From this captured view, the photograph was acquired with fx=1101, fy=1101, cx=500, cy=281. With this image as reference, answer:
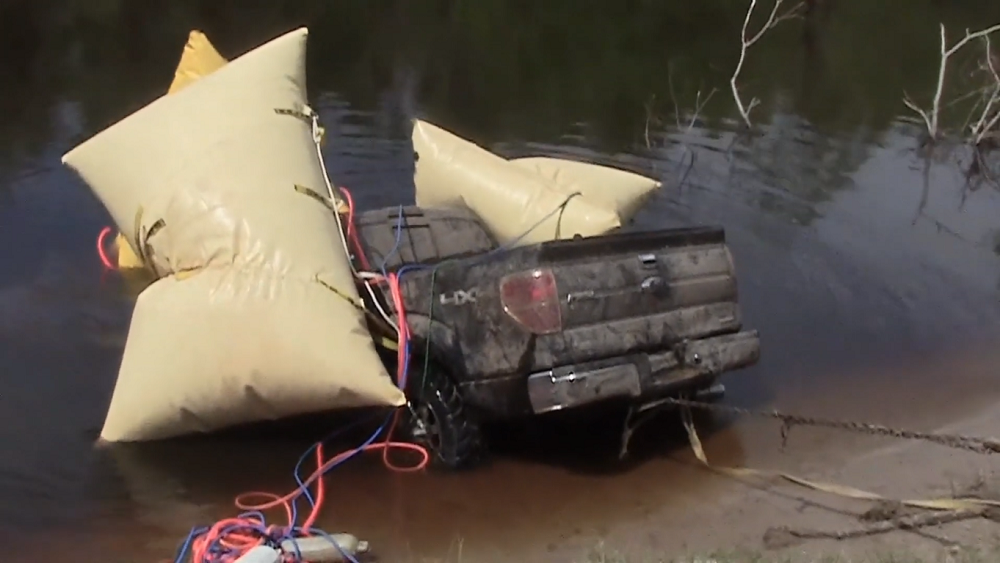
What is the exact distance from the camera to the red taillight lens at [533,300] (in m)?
4.67

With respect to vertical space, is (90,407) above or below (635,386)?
below

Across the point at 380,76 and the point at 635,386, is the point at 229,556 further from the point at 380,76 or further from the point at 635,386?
the point at 380,76

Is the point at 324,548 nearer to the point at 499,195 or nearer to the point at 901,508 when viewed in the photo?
the point at 499,195

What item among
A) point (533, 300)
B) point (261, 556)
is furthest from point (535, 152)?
point (261, 556)

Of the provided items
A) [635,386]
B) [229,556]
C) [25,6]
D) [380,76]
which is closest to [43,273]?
[229,556]

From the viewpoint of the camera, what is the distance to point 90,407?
18.7 ft

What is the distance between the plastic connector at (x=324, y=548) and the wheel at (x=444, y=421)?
79 cm

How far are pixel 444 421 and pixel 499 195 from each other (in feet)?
4.88

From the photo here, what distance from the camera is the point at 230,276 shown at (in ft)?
15.8

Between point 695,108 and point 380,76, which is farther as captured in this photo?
point 380,76

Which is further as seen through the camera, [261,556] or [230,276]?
[230,276]

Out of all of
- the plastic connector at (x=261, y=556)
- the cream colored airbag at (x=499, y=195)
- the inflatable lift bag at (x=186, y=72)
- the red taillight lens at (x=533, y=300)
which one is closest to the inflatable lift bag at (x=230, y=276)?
the red taillight lens at (x=533, y=300)

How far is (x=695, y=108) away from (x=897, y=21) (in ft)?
32.9

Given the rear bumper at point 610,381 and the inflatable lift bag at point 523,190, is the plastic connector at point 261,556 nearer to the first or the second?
the rear bumper at point 610,381
